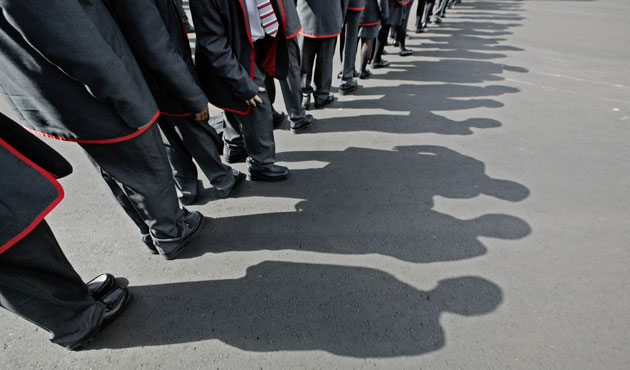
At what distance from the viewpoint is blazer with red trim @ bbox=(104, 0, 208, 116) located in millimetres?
1556

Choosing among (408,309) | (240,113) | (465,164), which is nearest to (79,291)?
(240,113)

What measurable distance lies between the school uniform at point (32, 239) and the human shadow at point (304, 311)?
40 cm

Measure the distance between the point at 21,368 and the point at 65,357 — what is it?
0.67 feet

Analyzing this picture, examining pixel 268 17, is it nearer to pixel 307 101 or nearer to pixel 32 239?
pixel 307 101

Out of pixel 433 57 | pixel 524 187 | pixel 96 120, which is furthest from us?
pixel 433 57

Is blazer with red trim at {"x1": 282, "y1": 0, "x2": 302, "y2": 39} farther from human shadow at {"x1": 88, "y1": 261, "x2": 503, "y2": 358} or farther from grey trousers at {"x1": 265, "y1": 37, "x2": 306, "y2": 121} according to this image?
human shadow at {"x1": 88, "y1": 261, "x2": 503, "y2": 358}

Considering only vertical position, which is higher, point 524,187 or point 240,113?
point 240,113

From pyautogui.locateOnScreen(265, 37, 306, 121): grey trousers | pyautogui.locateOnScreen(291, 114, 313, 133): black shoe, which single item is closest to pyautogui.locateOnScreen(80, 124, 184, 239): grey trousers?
pyautogui.locateOnScreen(265, 37, 306, 121): grey trousers

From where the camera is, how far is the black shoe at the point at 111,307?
1.72 meters

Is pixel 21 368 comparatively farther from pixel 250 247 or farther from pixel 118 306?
pixel 250 247

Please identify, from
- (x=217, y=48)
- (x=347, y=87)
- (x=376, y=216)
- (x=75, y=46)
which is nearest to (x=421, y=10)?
(x=347, y=87)

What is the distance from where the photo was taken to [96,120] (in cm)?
152

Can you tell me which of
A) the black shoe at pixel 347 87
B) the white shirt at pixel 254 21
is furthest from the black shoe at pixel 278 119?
the white shirt at pixel 254 21

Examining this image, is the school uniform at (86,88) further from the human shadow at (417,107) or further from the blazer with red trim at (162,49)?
the human shadow at (417,107)
